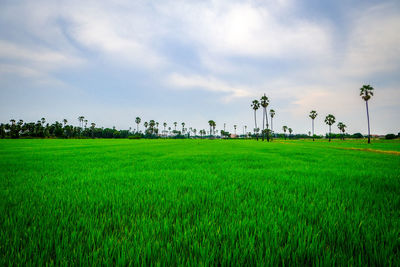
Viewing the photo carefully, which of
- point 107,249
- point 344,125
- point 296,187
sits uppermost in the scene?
point 344,125

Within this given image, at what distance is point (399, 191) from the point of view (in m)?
3.82

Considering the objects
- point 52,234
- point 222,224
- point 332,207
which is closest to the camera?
point 52,234

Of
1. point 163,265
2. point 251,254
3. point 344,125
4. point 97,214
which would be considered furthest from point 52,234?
point 344,125

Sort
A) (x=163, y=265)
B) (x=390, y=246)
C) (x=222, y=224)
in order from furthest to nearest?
(x=222, y=224)
(x=390, y=246)
(x=163, y=265)

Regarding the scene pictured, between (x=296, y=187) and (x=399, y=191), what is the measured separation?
233cm

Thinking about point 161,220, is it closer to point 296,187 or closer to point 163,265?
point 163,265

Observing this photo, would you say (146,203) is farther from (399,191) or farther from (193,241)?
(399,191)

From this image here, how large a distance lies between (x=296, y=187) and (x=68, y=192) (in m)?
5.95

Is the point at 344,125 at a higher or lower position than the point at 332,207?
higher

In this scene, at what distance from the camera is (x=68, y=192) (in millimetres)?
3691

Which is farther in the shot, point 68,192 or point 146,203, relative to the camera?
point 68,192

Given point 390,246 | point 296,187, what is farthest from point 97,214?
point 296,187

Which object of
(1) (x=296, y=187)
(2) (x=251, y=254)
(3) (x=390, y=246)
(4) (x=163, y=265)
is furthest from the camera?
(1) (x=296, y=187)

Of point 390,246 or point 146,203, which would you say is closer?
point 390,246
